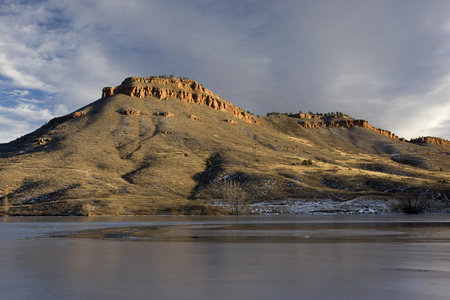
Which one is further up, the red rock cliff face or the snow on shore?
the red rock cliff face

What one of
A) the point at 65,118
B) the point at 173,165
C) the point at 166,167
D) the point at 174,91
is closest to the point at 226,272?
the point at 166,167

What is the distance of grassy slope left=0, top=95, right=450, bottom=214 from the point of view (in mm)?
64438

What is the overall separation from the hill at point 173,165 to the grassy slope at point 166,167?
0.23 metres

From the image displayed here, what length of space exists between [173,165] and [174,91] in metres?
69.5

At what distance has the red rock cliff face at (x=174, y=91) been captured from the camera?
14875cm

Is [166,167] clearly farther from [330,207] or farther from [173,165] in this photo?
[330,207]

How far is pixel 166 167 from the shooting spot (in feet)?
291

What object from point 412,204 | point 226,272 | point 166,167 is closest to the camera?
point 226,272

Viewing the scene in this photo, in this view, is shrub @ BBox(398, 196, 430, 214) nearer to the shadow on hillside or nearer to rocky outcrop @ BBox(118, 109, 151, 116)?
the shadow on hillside

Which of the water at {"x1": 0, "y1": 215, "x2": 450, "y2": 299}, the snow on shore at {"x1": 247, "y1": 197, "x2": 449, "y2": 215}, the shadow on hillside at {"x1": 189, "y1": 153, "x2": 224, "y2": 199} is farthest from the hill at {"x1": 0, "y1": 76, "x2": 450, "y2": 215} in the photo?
the water at {"x1": 0, "y1": 215, "x2": 450, "y2": 299}

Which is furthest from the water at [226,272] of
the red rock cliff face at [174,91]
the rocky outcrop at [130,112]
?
the red rock cliff face at [174,91]

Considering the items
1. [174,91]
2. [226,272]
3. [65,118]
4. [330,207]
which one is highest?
[174,91]

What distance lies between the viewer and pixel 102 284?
9.16 m

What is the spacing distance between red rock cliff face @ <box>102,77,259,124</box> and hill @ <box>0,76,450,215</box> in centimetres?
48
